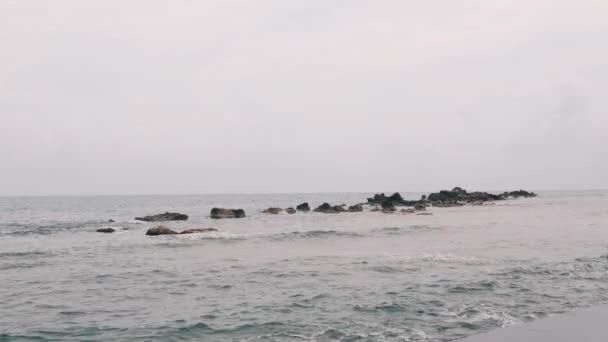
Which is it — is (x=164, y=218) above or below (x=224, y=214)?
below

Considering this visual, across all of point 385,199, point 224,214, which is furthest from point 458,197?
point 224,214

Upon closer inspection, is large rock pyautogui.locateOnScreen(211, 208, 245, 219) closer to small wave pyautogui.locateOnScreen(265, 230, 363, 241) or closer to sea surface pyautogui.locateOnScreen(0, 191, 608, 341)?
small wave pyautogui.locateOnScreen(265, 230, 363, 241)

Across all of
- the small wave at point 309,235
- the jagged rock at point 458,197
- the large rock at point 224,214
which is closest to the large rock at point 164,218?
the large rock at point 224,214

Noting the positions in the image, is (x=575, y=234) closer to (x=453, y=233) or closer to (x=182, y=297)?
(x=453, y=233)

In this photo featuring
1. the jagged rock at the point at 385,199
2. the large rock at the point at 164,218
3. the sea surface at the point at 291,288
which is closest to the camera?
the sea surface at the point at 291,288

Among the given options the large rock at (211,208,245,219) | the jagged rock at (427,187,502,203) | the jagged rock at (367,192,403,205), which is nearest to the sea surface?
the large rock at (211,208,245,219)

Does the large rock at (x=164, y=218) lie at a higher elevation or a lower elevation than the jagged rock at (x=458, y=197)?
lower

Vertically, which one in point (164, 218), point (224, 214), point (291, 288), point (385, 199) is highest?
point (385, 199)

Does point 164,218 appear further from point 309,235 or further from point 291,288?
point 291,288

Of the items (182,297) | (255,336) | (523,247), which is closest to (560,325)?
(255,336)

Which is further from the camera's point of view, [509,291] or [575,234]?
[575,234]

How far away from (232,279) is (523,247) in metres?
19.0

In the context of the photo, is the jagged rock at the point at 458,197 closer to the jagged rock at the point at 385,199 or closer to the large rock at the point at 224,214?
the jagged rock at the point at 385,199

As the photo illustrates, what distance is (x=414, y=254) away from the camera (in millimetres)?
27188
